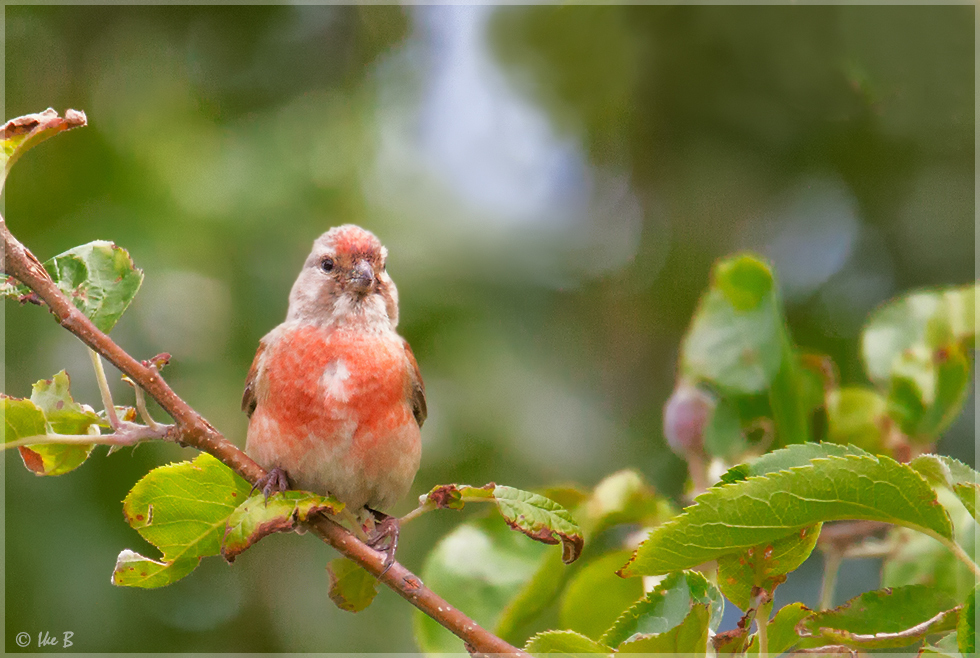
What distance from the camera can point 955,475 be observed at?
6.01 feet

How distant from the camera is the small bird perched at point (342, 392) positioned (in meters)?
3.05

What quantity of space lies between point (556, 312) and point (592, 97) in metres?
1.49

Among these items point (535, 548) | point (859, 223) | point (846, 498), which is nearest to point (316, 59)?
point (859, 223)

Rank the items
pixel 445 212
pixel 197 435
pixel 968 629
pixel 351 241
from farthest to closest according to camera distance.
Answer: pixel 445 212 → pixel 351 241 → pixel 197 435 → pixel 968 629

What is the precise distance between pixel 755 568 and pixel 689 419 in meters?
1.21

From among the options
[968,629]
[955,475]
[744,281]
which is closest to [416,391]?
[744,281]

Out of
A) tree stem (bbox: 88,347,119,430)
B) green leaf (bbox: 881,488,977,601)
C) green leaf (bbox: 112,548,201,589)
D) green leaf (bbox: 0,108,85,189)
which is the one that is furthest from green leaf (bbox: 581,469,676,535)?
green leaf (bbox: 0,108,85,189)

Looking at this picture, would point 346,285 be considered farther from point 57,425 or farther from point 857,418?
point 857,418

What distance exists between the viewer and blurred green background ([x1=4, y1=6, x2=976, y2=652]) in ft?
16.4

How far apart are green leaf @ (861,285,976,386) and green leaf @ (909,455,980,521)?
1330 mm

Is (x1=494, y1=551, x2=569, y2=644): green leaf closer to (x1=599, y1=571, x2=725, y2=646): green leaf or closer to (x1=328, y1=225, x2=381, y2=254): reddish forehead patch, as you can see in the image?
(x1=599, y1=571, x2=725, y2=646): green leaf

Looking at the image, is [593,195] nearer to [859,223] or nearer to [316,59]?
[859,223]

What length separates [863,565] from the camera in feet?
17.6

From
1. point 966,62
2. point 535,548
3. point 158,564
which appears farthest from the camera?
point 966,62
